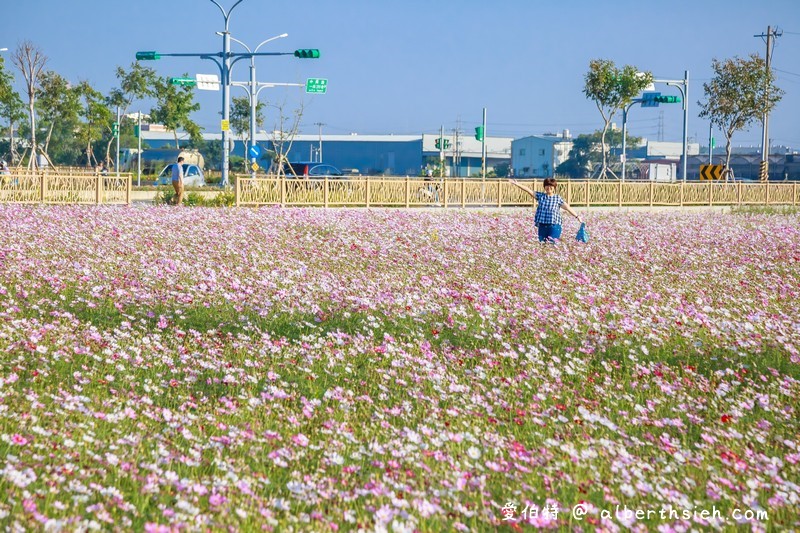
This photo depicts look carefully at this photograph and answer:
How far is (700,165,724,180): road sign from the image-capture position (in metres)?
40.8

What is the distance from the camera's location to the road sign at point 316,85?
47844 mm

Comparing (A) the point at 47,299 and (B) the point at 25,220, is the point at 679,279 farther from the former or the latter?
(B) the point at 25,220

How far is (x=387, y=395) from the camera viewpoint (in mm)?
6340

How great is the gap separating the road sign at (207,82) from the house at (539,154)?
71.9m

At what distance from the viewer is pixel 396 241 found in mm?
16656

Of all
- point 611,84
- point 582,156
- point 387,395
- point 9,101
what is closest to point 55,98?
point 9,101

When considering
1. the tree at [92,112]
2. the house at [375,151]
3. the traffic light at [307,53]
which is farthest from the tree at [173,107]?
the house at [375,151]

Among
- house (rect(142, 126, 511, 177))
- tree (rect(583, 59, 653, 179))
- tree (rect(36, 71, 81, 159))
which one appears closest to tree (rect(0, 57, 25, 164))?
tree (rect(36, 71, 81, 159))

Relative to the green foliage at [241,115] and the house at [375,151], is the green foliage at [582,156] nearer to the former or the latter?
the house at [375,151]

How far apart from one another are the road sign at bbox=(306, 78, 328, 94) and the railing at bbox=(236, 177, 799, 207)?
499 inches

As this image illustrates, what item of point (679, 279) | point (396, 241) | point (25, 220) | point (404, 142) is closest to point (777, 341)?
point (679, 279)

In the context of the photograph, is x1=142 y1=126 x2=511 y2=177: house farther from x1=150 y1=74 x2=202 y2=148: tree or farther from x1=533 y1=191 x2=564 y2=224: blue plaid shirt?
x1=533 y1=191 x2=564 y2=224: blue plaid shirt

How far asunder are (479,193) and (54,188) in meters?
14.1

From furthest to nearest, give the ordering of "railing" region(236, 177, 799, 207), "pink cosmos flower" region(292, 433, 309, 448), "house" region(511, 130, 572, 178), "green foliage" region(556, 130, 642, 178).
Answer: "house" region(511, 130, 572, 178)
"green foliage" region(556, 130, 642, 178)
"railing" region(236, 177, 799, 207)
"pink cosmos flower" region(292, 433, 309, 448)
